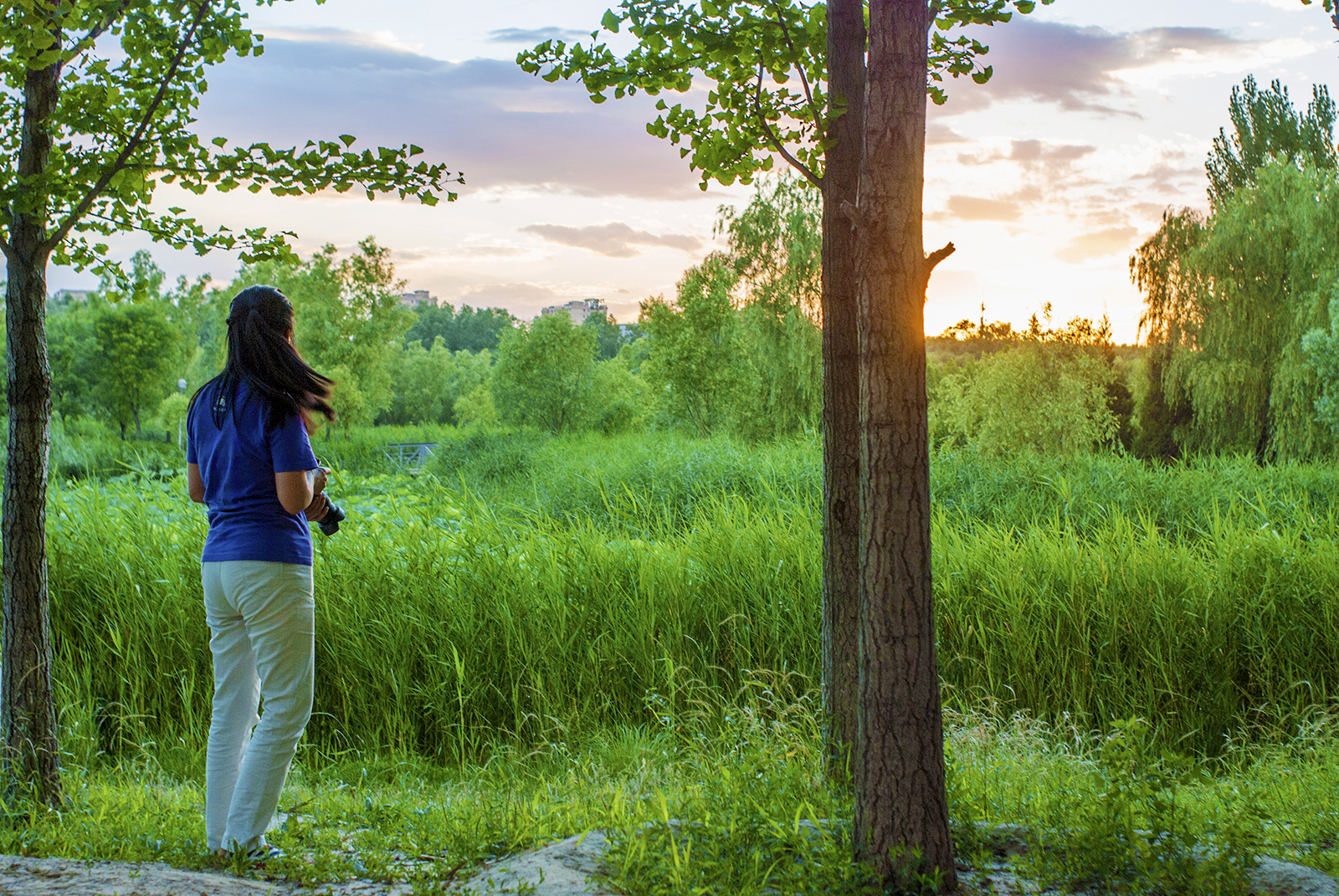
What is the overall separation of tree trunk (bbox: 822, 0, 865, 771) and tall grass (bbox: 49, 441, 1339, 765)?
1417mm

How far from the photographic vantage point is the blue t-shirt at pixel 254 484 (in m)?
2.66

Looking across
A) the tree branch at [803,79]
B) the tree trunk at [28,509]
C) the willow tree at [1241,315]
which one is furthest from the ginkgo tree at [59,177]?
the willow tree at [1241,315]

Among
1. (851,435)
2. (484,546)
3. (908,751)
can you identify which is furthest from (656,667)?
(908,751)

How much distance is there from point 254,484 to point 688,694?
9.14 ft

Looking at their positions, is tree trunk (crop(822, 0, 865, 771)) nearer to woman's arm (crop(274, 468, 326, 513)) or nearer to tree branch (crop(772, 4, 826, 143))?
tree branch (crop(772, 4, 826, 143))

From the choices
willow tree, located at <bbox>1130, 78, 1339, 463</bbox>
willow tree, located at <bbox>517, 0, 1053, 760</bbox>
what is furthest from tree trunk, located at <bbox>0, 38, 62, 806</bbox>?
willow tree, located at <bbox>1130, 78, 1339, 463</bbox>

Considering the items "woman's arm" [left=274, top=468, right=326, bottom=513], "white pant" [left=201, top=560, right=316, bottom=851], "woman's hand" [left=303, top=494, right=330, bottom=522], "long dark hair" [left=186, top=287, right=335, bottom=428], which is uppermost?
"long dark hair" [left=186, top=287, right=335, bottom=428]

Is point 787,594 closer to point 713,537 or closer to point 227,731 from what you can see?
point 713,537

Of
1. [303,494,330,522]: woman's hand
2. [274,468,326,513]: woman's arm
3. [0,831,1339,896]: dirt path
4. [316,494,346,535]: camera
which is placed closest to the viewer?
[0,831,1339,896]: dirt path

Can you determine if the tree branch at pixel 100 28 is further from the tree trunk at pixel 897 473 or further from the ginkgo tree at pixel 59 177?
the tree trunk at pixel 897 473

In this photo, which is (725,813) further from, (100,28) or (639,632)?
(100,28)

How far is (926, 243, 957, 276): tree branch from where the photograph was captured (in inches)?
96.4

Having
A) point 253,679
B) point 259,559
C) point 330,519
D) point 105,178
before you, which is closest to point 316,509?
point 330,519

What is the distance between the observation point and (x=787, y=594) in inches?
207
